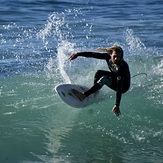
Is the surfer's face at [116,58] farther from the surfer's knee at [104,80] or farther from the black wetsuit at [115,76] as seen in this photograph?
the surfer's knee at [104,80]

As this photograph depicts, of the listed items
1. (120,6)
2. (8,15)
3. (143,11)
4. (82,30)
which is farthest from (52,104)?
(120,6)

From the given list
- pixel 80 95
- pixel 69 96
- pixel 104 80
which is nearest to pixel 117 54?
pixel 104 80

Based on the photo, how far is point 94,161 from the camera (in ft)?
24.8

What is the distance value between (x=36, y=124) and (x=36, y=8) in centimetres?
1615

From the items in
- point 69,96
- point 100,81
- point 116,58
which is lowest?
point 69,96

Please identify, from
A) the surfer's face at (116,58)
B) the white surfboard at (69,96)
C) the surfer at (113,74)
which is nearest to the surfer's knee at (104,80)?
the surfer at (113,74)

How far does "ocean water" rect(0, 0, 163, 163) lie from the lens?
Answer: 7.98 metres

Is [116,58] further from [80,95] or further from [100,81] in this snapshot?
[80,95]

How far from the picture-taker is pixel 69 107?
33.2ft

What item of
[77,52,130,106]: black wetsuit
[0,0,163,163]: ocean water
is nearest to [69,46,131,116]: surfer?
[77,52,130,106]: black wetsuit

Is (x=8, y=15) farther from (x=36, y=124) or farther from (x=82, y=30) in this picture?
(x=36, y=124)

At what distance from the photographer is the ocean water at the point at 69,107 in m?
7.98

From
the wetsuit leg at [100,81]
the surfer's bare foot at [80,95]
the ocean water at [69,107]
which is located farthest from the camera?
the surfer's bare foot at [80,95]

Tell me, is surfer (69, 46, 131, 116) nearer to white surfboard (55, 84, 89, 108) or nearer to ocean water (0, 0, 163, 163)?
white surfboard (55, 84, 89, 108)
